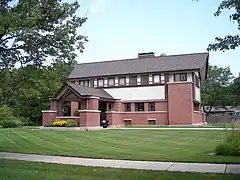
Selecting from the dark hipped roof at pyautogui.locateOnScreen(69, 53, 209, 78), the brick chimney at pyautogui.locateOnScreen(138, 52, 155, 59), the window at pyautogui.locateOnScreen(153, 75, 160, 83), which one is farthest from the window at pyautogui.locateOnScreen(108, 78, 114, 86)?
the brick chimney at pyautogui.locateOnScreen(138, 52, 155, 59)

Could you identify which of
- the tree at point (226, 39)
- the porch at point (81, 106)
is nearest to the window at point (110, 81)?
the porch at point (81, 106)

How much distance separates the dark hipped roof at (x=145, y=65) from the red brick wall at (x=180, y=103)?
251 cm

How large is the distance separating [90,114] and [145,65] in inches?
582

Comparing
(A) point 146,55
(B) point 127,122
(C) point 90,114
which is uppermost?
(A) point 146,55

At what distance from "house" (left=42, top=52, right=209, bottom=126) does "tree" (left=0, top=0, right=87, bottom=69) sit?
2422 centimetres

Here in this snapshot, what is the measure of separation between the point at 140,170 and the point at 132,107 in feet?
121

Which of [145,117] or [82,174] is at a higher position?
[145,117]

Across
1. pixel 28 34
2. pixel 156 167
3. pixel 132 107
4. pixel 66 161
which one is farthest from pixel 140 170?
pixel 132 107

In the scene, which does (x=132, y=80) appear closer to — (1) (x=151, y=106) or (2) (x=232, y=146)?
(1) (x=151, y=106)

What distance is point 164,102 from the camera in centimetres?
4484

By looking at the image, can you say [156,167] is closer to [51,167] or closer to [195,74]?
[51,167]

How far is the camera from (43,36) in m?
14.3

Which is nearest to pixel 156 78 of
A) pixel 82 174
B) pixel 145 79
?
pixel 145 79

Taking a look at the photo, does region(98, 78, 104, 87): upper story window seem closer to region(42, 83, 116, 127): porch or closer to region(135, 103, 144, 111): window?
region(135, 103, 144, 111): window
